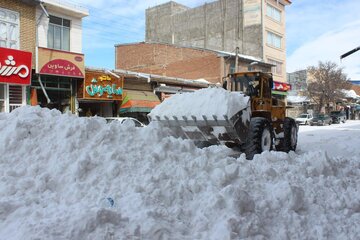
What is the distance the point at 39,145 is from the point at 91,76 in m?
14.3

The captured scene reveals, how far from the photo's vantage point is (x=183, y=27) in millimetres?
42969

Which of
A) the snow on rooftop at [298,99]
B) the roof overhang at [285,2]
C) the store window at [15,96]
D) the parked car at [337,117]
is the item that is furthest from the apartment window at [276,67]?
the store window at [15,96]

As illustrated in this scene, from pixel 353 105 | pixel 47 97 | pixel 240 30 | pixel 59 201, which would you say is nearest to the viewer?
pixel 59 201

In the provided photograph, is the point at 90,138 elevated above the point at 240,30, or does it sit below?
below

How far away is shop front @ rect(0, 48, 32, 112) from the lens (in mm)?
14648

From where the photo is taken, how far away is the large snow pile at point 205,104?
816 centimetres

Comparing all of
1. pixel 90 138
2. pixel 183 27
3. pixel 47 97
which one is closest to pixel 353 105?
pixel 183 27

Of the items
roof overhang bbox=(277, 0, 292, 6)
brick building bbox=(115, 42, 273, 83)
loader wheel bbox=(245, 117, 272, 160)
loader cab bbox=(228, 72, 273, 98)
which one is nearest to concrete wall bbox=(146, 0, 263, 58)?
brick building bbox=(115, 42, 273, 83)

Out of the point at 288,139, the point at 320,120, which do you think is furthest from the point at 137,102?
the point at 320,120

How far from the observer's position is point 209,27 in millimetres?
41094

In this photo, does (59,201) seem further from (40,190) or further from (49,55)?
(49,55)

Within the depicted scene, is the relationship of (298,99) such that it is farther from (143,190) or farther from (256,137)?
(143,190)

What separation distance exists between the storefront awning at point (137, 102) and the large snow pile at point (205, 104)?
11160 millimetres

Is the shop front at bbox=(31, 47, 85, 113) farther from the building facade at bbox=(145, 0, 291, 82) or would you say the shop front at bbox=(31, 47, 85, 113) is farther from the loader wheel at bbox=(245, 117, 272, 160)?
the building facade at bbox=(145, 0, 291, 82)
